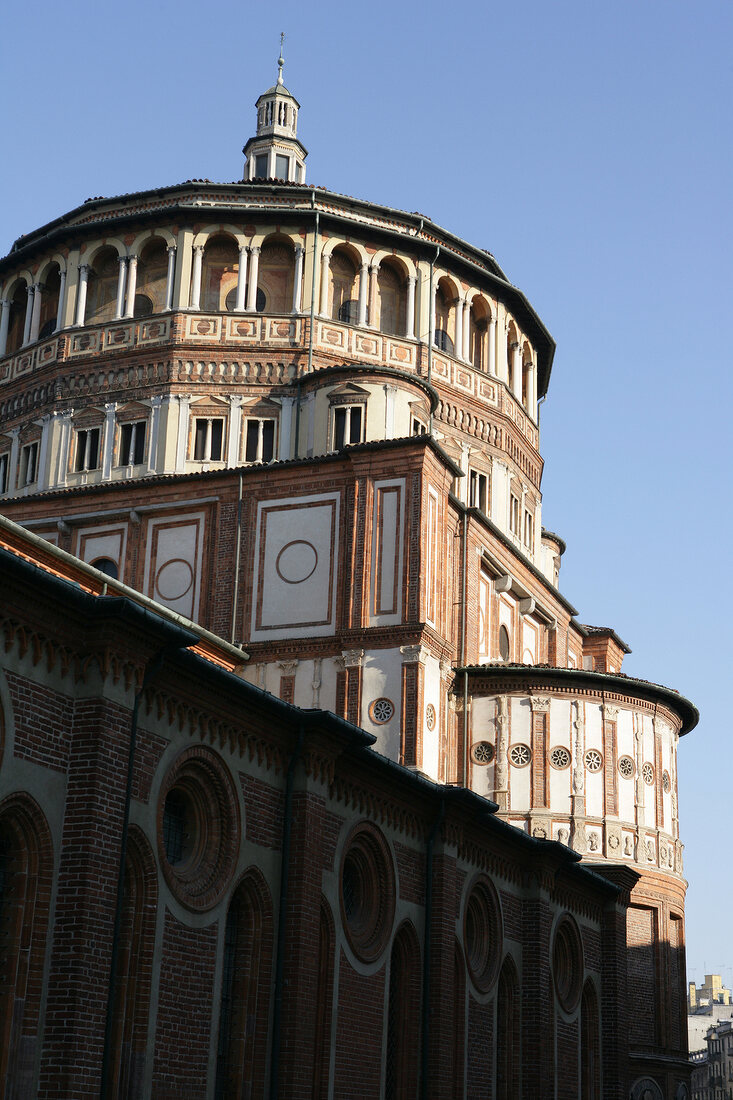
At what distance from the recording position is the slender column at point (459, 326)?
44.3 meters

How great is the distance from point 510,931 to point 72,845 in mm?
12682

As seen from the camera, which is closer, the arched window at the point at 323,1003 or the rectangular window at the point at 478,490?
the arched window at the point at 323,1003

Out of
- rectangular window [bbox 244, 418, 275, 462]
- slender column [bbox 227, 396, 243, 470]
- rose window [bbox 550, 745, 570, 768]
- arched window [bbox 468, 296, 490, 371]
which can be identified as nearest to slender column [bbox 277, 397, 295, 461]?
rectangular window [bbox 244, 418, 275, 462]

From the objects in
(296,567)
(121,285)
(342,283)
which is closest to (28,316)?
(121,285)

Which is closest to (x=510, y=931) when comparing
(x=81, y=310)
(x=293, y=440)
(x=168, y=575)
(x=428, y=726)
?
(x=428, y=726)

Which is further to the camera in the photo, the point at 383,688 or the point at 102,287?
the point at 102,287

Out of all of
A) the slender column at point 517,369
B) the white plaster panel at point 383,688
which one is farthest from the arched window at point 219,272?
the white plaster panel at point 383,688

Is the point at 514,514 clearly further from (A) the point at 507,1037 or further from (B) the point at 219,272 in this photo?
(A) the point at 507,1037

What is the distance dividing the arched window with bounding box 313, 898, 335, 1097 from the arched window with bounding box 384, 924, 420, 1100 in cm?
215

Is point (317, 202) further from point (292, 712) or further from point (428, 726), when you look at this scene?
point (292, 712)

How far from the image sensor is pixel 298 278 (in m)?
42.0

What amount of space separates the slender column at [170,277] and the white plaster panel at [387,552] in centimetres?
1018

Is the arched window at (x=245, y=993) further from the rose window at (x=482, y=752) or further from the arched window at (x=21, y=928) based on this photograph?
the rose window at (x=482, y=752)

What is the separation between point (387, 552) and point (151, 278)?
12.9 meters
